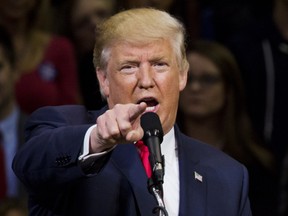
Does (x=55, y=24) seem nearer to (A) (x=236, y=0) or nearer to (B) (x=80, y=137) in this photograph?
(A) (x=236, y=0)

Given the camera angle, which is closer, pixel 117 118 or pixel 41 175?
pixel 117 118

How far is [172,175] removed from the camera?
3.12 m

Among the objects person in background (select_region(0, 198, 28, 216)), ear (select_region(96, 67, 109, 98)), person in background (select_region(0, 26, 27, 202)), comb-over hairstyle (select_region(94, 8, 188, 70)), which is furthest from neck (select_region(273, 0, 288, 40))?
ear (select_region(96, 67, 109, 98))

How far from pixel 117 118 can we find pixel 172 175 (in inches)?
26.9

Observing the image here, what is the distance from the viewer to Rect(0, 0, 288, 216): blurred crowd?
16.0 ft

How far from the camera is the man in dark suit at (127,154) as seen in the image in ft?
9.09

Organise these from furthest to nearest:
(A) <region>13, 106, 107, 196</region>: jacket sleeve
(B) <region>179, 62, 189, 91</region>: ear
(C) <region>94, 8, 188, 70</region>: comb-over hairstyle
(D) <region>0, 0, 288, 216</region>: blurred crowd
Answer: (D) <region>0, 0, 288, 216</region>: blurred crowd → (B) <region>179, 62, 189, 91</region>: ear → (C) <region>94, 8, 188, 70</region>: comb-over hairstyle → (A) <region>13, 106, 107, 196</region>: jacket sleeve

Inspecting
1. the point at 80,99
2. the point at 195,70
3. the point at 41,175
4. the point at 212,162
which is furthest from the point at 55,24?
the point at 41,175

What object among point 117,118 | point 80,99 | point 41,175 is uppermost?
point 117,118

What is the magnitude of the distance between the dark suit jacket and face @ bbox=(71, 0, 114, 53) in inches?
91.3

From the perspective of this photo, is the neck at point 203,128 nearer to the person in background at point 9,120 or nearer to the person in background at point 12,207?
the person in background at point 9,120

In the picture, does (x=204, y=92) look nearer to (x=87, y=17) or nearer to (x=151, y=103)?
(x=87, y=17)

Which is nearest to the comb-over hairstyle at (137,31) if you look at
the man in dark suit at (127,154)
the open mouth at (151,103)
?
the man in dark suit at (127,154)

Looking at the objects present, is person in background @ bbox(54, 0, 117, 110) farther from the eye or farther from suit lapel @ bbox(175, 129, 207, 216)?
the eye
